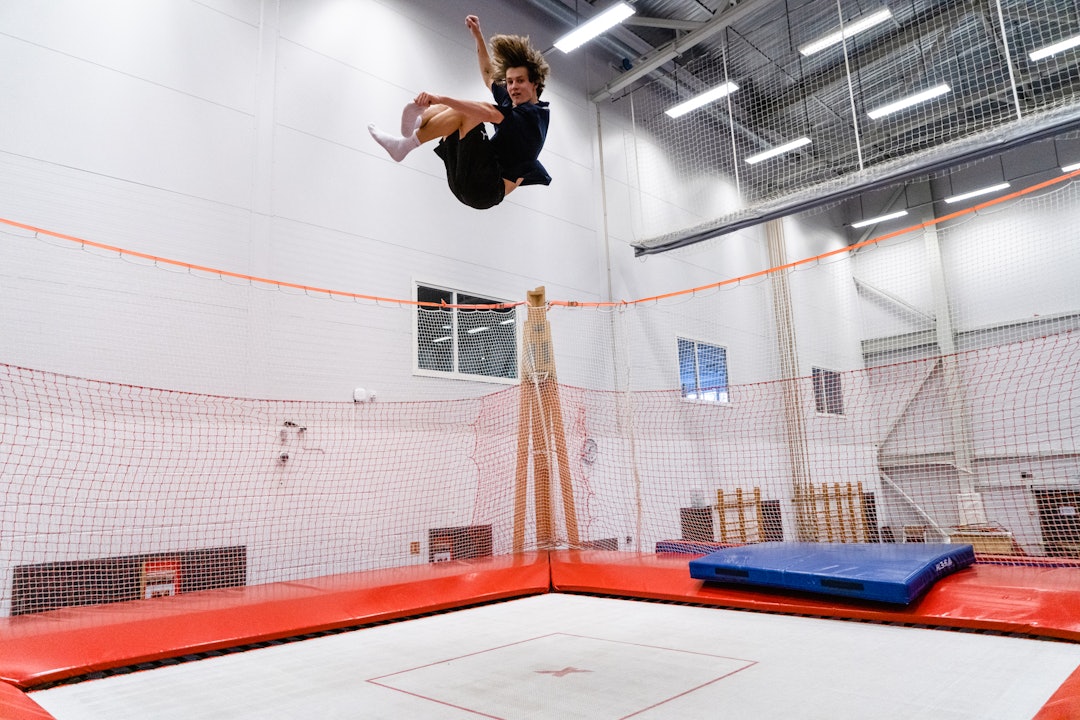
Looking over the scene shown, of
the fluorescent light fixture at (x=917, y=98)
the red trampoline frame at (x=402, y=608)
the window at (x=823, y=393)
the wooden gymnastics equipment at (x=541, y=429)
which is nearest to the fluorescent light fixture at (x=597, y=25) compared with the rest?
the wooden gymnastics equipment at (x=541, y=429)

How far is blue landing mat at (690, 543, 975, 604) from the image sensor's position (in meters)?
2.44

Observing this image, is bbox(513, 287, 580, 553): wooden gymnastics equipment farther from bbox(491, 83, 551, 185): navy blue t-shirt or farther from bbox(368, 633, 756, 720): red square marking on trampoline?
bbox(368, 633, 756, 720): red square marking on trampoline

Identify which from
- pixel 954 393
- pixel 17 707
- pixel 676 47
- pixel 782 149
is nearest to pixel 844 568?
pixel 17 707

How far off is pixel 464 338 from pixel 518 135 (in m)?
3.54

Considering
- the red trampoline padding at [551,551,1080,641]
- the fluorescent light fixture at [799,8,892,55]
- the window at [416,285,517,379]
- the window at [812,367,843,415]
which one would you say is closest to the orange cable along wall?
the window at [416,285,517,379]

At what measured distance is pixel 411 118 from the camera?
212 cm

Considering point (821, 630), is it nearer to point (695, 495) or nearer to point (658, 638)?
point (658, 638)

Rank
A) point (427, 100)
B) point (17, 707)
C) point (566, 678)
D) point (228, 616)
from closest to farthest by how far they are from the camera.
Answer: point (17, 707), point (566, 678), point (427, 100), point (228, 616)

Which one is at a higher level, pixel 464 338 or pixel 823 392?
pixel 464 338

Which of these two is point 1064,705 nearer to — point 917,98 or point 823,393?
point 917,98

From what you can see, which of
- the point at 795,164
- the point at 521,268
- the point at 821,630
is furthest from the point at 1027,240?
the point at 821,630

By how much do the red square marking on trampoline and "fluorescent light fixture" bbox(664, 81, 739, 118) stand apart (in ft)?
20.7

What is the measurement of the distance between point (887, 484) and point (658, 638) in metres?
10.2

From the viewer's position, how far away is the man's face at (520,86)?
2.27m
